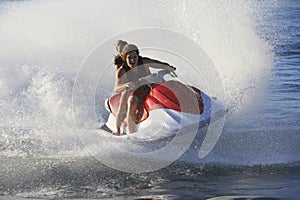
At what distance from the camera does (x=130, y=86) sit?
722 cm

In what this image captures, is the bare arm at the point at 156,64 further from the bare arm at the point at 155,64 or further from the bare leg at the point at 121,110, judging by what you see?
the bare leg at the point at 121,110

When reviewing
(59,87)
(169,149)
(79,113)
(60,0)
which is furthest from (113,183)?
(60,0)

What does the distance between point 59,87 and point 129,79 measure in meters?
2.12

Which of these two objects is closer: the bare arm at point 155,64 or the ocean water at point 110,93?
the ocean water at point 110,93

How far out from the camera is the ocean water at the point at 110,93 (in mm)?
5906

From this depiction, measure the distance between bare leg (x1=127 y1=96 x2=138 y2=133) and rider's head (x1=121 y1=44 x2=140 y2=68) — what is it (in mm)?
439

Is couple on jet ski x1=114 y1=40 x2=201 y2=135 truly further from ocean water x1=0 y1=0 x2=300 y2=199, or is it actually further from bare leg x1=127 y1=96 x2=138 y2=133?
ocean water x1=0 y1=0 x2=300 y2=199

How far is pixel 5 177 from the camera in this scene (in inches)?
246

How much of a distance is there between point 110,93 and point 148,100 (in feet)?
9.47

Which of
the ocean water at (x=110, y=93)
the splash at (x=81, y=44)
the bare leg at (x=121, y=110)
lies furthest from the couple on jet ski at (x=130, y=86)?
the splash at (x=81, y=44)

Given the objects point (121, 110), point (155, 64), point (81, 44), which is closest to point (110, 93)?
point (81, 44)

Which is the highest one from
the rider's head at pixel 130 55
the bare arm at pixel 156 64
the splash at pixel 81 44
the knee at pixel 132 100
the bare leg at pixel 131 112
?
the splash at pixel 81 44

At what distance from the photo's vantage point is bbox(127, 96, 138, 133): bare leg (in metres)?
7.19

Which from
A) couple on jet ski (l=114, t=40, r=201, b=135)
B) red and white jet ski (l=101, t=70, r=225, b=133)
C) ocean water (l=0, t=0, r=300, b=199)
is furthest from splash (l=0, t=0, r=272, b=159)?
red and white jet ski (l=101, t=70, r=225, b=133)
